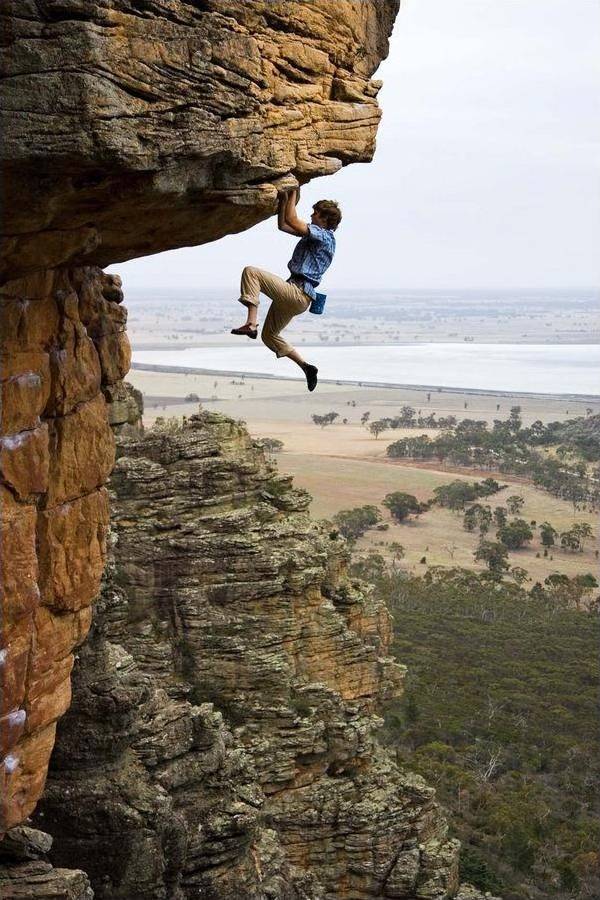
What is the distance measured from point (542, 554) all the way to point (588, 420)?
5624 cm

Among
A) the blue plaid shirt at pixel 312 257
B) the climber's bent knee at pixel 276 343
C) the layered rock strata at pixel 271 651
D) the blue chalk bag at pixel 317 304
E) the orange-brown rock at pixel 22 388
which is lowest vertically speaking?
the layered rock strata at pixel 271 651

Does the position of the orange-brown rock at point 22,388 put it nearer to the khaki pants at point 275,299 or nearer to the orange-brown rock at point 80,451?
the orange-brown rock at point 80,451

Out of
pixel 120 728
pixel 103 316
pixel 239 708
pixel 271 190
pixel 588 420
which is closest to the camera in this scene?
pixel 271 190

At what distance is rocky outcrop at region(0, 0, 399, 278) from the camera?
26.6ft

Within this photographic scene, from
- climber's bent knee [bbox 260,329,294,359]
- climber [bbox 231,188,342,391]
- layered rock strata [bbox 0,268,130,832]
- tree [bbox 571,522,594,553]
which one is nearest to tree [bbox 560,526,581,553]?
tree [bbox 571,522,594,553]

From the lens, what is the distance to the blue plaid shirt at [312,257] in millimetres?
10664

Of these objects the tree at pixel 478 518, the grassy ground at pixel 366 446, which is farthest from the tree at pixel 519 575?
the tree at pixel 478 518

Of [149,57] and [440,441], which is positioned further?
[440,441]

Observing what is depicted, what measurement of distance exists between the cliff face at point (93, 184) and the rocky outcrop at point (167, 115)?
1 cm

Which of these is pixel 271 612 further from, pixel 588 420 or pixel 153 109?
pixel 588 420

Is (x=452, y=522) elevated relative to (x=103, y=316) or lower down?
lower down

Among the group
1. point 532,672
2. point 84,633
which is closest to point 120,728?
point 84,633

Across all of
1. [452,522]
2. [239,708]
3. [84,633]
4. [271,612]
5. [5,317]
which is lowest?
[452,522]

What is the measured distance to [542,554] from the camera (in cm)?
7438
